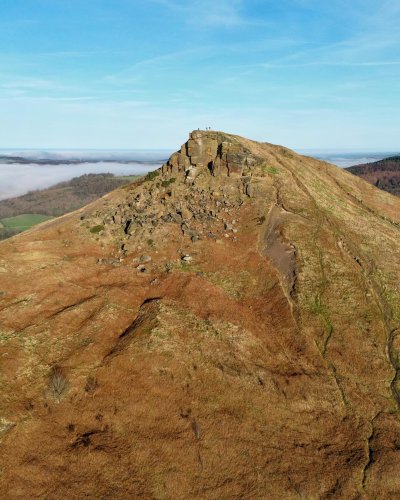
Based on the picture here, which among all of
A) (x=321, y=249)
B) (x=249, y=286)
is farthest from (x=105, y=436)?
(x=321, y=249)

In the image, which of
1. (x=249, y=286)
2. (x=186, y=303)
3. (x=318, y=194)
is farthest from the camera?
(x=318, y=194)

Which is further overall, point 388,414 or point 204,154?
point 204,154

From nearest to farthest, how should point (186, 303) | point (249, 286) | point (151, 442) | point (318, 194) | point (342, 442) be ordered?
point (151, 442)
point (342, 442)
point (186, 303)
point (249, 286)
point (318, 194)

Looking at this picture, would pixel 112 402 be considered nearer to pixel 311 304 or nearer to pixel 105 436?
pixel 105 436

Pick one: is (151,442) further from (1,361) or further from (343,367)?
(343,367)

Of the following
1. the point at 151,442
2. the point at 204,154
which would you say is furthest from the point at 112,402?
the point at 204,154

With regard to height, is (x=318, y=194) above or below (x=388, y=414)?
above

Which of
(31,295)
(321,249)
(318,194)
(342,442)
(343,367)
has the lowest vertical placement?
(342,442)
